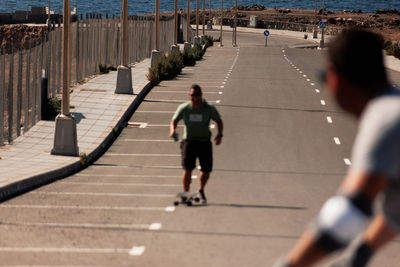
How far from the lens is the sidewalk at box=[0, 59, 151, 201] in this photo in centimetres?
1669

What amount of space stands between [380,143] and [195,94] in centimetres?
1074

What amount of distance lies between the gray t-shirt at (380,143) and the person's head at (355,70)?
0.52 feet

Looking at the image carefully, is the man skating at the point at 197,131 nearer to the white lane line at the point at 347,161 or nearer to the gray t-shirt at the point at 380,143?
the white lane line at the point at 347,161

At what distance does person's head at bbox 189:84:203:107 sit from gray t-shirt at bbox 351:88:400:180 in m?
10.6

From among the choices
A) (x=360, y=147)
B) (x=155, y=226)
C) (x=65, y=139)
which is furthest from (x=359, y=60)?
(x=65, y=139)

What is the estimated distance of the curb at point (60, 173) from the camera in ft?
49.5

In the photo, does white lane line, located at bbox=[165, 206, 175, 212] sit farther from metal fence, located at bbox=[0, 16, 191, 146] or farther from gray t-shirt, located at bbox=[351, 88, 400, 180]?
gray t-shirt, located at bbox=[351, 88, 400, 180]

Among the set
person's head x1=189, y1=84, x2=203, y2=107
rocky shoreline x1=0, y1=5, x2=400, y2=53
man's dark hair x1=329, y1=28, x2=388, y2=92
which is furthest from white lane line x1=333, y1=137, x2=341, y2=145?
rocky shoreline x1=0, y1=5, x2=400, y2=53

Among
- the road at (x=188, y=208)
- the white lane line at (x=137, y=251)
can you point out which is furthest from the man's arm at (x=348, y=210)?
the white lane line at (x=137, y=251)

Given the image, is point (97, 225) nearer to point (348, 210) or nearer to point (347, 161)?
point (348, 210)

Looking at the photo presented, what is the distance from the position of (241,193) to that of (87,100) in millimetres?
15523

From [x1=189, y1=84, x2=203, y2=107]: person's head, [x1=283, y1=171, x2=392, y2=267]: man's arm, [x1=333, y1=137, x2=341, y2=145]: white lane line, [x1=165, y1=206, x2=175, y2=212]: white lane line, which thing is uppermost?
[x1=283, y1=171, x2=392, y2=267]: man's arm

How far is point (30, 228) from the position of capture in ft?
38.6

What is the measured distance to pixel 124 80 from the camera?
3238cm
